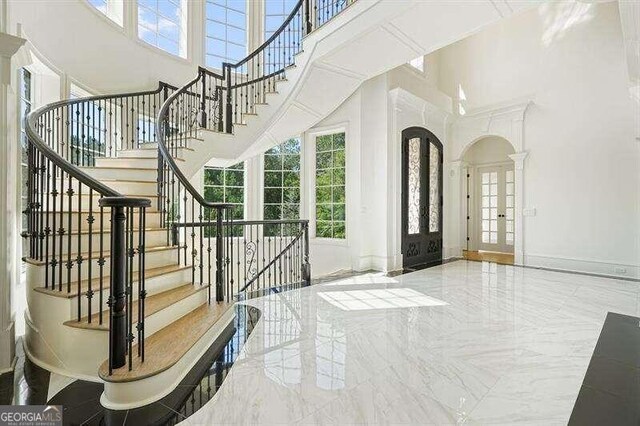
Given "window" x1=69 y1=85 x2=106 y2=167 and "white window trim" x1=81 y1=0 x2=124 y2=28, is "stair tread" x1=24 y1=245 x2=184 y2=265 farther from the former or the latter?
"white window trim" x1=81 y1=0 x2=124 y2=28

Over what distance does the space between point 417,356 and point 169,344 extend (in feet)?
5.83

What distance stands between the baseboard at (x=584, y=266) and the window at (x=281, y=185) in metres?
4.75

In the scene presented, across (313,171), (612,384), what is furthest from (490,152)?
(612,384)

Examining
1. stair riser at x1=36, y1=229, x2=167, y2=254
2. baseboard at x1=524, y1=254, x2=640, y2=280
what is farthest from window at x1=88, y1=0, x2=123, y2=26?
baseboard at x1=524, y1=254, x2=640, y2=280

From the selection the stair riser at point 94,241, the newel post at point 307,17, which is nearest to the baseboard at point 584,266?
the newel post at point 307,17

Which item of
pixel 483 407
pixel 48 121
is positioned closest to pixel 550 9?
pixel 483 407

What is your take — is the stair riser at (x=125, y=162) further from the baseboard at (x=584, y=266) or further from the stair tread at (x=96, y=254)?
the baseboard at (x=584, y=266)

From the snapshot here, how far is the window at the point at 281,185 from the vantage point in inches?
277

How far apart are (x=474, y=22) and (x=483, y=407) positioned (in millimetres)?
3656

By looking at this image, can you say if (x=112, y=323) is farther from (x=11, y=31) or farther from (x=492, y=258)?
(x=492, y=258)

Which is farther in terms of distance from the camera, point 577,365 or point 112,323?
point 577,365

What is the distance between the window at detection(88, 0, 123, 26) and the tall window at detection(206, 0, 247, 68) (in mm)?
1793

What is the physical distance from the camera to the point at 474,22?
3.49m

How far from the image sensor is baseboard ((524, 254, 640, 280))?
516cm
